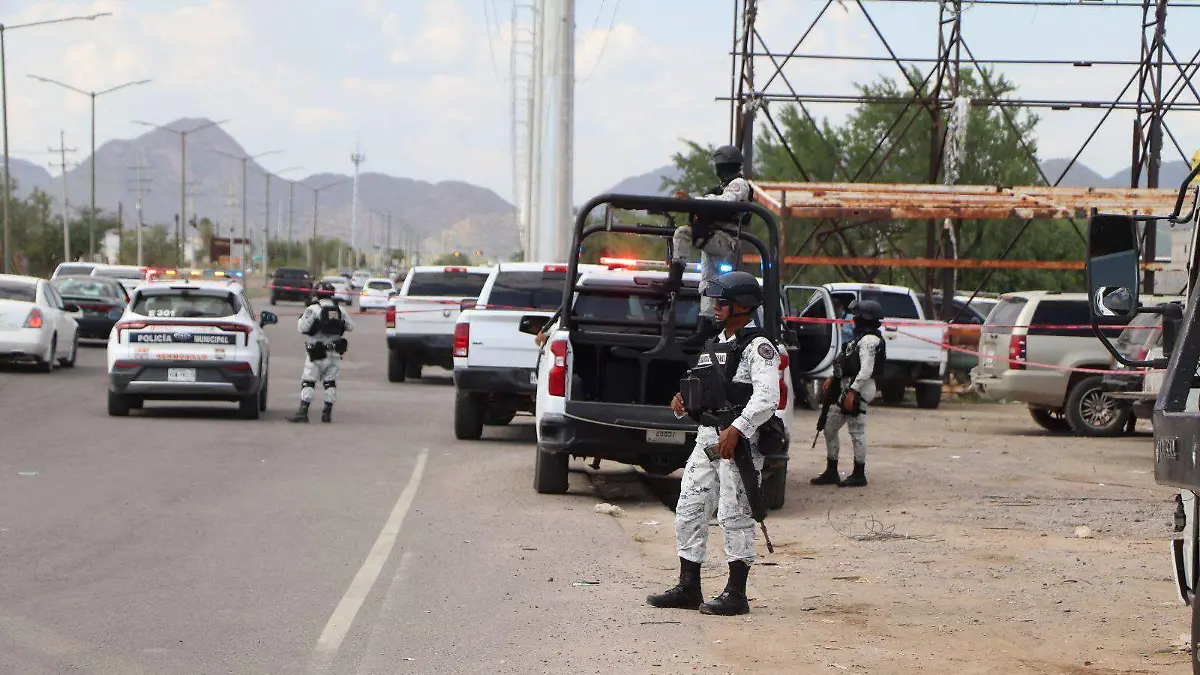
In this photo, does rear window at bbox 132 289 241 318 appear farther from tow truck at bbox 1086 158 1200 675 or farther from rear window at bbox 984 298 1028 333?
tow truck at bbox 1086 158 1200 675

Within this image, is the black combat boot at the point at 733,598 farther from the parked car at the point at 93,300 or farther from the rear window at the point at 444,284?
the parked car at the point at 93,300

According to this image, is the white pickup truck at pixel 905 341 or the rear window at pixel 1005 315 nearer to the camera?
the rear window at pixel 1005 315

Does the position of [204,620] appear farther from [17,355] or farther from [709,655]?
[17,355]

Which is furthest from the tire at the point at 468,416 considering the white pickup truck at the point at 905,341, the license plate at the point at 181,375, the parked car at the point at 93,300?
the parked car at the point at 93,300

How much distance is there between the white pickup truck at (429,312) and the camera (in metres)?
26.5

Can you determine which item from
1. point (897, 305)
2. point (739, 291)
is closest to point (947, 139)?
point (897, 305)

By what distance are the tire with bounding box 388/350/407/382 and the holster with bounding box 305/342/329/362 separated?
8.56 m

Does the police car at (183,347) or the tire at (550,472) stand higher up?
the police car at (183,347)

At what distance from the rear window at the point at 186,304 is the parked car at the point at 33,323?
7038 mm

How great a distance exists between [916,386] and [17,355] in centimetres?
1419

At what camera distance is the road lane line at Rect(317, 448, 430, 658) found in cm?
736

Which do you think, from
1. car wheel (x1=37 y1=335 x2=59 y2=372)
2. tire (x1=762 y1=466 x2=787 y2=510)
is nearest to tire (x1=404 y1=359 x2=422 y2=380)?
car wheel (x1=37 y1=335 x2=59 y2=372)

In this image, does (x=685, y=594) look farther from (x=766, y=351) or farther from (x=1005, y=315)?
(x=1005, y=315)

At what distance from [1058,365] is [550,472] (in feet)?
33.3
